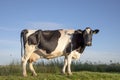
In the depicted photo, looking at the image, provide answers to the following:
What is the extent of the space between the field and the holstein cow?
2.75ft

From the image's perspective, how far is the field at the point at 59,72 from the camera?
18.6 meters

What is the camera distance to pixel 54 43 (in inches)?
774

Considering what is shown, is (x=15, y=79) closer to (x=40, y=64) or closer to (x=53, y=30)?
(x=53, y=30)

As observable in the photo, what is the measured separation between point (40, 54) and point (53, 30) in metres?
1.71

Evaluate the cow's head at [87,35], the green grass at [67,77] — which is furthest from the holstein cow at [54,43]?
the green grass at [67,77]

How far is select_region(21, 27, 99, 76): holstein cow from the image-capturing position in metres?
19.0

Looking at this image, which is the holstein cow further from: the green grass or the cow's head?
the green grass

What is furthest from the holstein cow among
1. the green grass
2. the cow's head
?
the green grass

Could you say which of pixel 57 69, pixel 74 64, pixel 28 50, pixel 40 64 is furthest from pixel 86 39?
pixel 74 64

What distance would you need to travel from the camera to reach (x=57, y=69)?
2534cm

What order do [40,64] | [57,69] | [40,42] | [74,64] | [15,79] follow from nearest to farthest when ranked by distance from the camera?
[15,79] < [40,42] < [57,69] < [40,64] < [74,64]

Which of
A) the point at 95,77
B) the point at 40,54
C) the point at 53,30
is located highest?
the point at 53,30

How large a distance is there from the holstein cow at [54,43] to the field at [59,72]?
2.75ft

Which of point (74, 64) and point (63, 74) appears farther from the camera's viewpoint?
point (74, 64)
